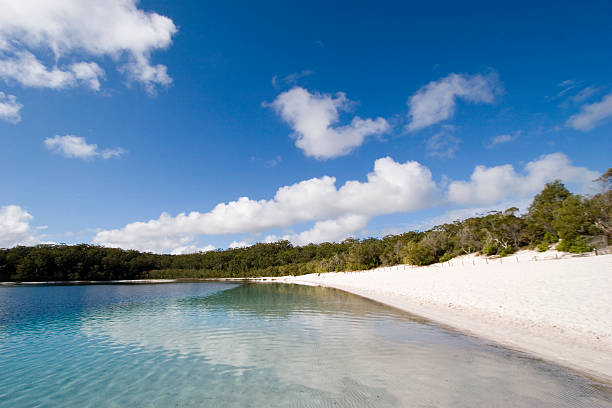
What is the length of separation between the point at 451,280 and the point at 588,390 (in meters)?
25.9

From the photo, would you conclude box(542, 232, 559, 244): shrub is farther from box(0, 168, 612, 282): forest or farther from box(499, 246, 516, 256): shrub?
box(499, 246, 516, 256): shrub

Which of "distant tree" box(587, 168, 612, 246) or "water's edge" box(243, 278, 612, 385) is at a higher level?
"distant tree" box(587, 168, 612, 246)

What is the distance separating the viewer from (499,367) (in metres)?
10.2

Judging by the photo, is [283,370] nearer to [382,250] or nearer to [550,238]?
[550,238]

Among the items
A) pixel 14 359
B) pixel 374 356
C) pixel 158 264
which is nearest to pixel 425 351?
pixel 374 356

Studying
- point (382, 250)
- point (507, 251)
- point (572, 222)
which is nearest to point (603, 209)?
point (572, 222)

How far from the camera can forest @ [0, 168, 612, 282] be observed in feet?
138

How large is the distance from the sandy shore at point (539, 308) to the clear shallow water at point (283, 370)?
5.90 feet

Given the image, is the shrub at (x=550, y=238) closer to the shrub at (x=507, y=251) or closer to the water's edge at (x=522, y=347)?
the shrub at (x=507, y=251)

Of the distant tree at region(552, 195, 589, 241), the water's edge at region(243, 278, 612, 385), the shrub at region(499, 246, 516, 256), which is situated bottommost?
the water's edge at region(243, 278, 612, 385)

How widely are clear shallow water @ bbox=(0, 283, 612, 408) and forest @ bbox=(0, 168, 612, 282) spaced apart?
40.5 meters

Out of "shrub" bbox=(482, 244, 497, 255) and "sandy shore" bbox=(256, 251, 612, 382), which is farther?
"shrub" bbox=(482, 244, 497, 255)

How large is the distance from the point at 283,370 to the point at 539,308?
53.3 feet

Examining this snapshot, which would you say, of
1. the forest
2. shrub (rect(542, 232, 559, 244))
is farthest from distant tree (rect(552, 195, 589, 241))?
shrub (rect(542, 232, 559, 244))
